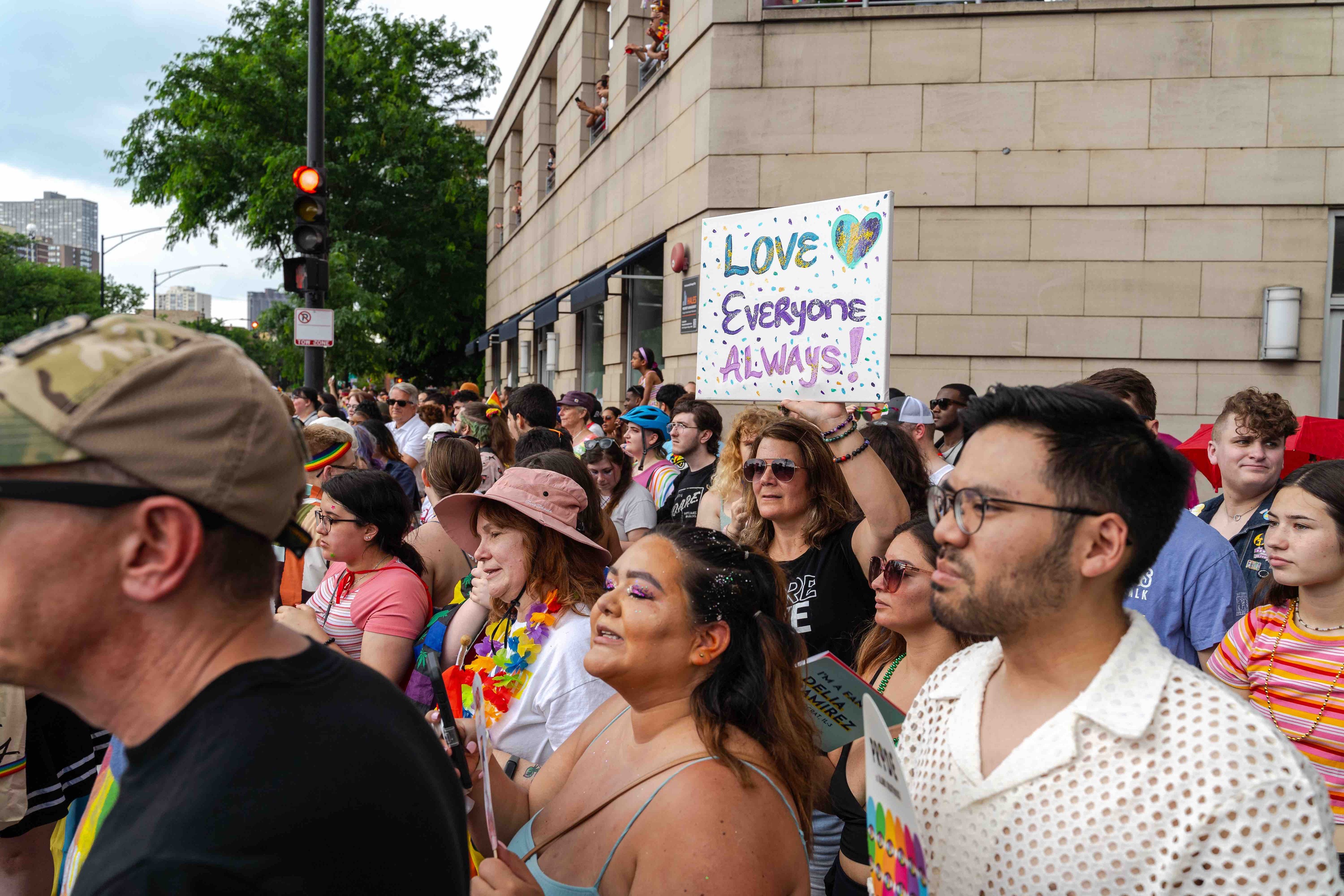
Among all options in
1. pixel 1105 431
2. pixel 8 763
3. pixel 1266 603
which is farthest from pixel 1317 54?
pixel 8 763

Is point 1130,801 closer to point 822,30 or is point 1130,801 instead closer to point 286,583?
point 286,583

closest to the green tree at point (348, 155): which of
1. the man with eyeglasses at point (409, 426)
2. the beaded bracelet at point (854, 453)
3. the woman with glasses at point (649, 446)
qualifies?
the man with eyeglasses at point (409, 426)

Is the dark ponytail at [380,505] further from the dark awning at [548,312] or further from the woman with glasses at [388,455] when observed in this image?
the dark awning at [548,312]

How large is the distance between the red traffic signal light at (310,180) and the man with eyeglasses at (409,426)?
88.5 inches

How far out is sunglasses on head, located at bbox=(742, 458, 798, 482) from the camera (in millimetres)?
4094

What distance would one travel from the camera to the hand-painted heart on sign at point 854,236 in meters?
4.72

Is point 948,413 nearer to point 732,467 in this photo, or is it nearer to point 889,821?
point 732,467

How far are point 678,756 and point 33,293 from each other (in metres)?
78.1

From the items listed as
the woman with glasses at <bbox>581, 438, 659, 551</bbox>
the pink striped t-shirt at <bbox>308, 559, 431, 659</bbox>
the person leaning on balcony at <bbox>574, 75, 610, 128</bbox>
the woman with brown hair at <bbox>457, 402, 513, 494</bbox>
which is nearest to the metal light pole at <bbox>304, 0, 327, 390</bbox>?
the woman with brown hair at <bbox>457, 402, 513, 494</bbox>

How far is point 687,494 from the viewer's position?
639 cm

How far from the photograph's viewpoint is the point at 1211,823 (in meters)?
1.46

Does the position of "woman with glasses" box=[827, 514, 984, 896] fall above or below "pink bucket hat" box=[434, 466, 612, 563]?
below

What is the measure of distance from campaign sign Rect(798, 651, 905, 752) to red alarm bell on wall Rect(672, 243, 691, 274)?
9679mm

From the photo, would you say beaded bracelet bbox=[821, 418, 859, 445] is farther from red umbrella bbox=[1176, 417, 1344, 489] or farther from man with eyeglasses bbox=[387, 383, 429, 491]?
man with eyeglasses bbox=[387, 383, 429, 491]
